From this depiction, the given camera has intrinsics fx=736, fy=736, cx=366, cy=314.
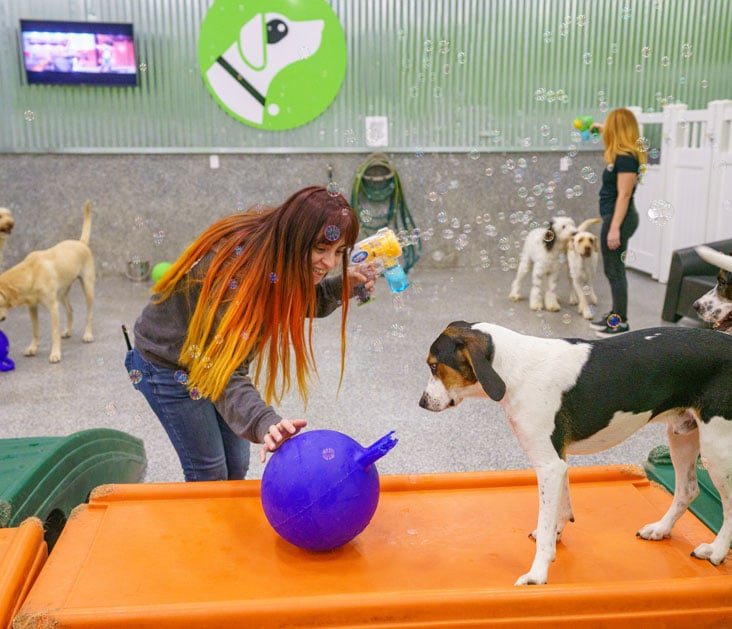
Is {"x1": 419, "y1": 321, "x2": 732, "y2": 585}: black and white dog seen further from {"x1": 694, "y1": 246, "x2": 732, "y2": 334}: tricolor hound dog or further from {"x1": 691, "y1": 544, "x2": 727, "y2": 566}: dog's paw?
{"x1": 694, "y1": 246, "x2": 732, "y2": 334}: tricolor hound dog

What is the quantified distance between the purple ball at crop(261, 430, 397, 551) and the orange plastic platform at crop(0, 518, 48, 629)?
1.78 ft

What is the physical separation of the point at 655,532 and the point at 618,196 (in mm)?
3388

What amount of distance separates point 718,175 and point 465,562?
534 cm

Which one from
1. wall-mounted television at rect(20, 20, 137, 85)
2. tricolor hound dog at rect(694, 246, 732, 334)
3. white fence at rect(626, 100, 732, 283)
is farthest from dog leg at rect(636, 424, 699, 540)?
wall-mounted television at rect(20, 20, 137, 85)

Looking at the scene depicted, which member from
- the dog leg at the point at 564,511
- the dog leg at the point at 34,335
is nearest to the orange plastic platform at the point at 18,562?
the dog leg at the point at 564,511

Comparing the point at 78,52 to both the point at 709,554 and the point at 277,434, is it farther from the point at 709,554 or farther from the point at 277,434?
the point at 709,554

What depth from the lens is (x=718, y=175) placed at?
6.02m

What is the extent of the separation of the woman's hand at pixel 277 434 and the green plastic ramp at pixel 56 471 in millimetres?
773

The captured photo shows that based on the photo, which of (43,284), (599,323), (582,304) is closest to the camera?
(43,284)

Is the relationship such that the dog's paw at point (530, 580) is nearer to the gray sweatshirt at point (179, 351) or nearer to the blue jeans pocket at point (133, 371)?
the gray sweatshirt at point (179, 351)

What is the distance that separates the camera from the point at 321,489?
5.39 ft

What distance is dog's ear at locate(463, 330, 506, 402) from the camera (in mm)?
1504

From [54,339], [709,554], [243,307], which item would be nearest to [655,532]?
[709,554]

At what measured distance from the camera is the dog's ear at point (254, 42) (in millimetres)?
6969
